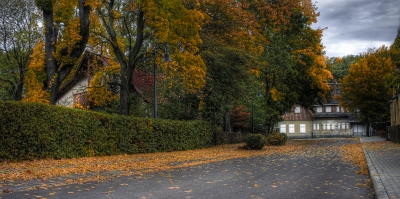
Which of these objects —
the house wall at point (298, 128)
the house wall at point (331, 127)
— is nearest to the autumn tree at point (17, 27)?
the house wall at point (298, 128)

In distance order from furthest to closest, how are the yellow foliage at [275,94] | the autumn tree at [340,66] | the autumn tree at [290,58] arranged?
the autumn tree at [340,66] → the yellow foliage at [275,94] → the autumn tree at [290,58]

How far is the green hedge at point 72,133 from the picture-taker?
17.4 meters

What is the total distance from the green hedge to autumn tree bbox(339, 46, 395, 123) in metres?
38.8

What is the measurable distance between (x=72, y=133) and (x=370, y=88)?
5117 centimetres

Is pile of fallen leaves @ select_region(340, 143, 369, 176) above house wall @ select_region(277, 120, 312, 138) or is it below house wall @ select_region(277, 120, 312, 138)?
below

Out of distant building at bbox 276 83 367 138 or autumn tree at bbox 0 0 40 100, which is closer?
autumn tree at bbox 0 0 40 100

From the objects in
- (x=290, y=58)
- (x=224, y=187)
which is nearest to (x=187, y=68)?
(x=290, y=58)

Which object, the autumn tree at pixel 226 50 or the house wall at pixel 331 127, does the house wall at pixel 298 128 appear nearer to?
the house wall at pixel 331 127

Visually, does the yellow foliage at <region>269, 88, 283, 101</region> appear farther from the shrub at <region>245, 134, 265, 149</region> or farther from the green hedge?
the green hedge

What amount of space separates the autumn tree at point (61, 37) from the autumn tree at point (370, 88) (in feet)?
146

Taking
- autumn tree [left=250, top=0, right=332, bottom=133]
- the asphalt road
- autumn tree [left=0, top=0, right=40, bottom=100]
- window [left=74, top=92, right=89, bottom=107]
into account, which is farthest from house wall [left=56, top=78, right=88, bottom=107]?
the asphalt road

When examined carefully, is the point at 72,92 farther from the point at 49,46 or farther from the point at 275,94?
the point at 275,94

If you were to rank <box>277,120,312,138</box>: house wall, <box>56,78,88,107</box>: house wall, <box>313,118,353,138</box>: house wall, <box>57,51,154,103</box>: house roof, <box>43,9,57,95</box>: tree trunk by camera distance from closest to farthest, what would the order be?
1. <box>43,9,57,95</box>: tree trunk
2. <box>57,51,154,103</box>: house roof
3. <box>56,78,88,107</box>: house wall
4. <box>277,120,312,138</box>: house wall
5. <box>313,118,353,138</box>: house wall

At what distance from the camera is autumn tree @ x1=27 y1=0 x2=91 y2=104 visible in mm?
27031
